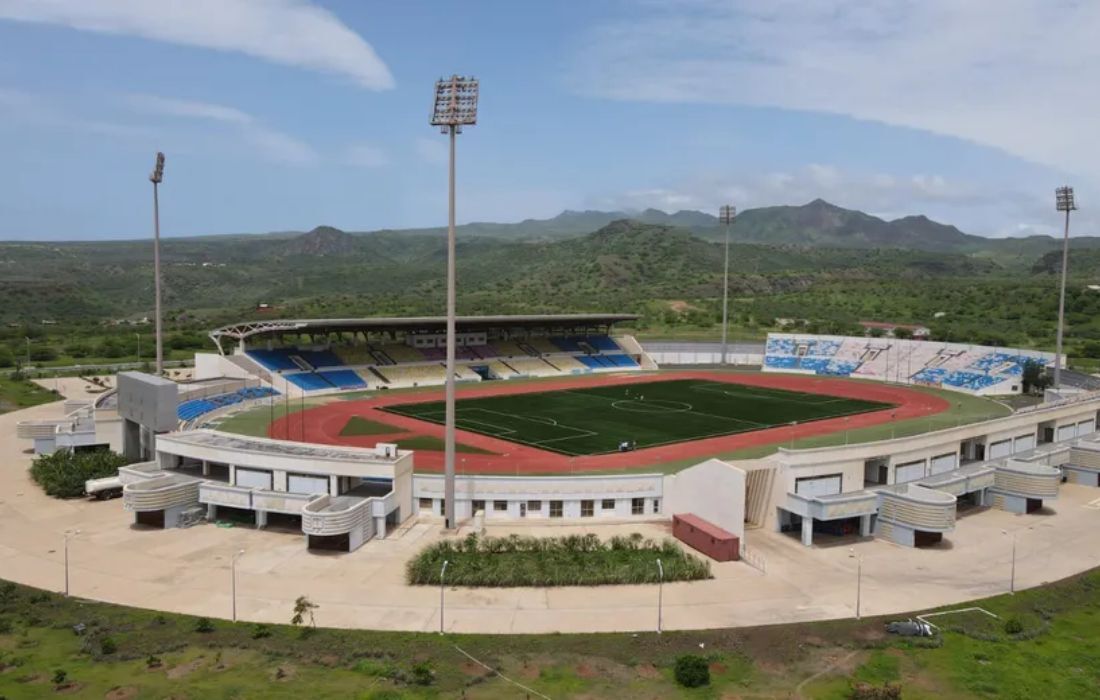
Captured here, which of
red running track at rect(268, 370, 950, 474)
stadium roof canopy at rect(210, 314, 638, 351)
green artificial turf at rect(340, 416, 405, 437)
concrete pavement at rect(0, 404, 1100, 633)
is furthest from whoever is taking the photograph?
stadium roof canopy at rect(210, 314, 638, 351)

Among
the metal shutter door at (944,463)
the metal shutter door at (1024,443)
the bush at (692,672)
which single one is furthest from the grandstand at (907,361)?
the bush at (692,672)

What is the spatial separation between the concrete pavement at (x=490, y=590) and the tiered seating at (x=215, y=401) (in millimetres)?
16855

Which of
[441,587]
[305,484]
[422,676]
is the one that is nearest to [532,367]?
[305,484]

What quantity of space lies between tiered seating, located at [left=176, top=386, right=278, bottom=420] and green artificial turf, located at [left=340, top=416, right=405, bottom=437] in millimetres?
10940

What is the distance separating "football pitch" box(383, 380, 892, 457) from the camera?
2370 inches

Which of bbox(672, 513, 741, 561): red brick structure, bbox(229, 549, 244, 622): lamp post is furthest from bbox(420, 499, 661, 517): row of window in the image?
bbox(229, 549, 244, 622): lamp post

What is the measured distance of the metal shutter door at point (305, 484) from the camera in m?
42.0

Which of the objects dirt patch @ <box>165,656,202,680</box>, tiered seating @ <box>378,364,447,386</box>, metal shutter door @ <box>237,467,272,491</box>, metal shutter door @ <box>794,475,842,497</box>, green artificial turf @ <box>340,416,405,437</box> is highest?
tiered seating @ <box>378,364,447,386</box>

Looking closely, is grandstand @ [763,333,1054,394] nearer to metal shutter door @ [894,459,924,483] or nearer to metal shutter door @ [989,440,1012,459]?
metal shutter door @ [989,440,1012,459]

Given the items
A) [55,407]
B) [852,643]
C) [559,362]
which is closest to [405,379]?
[559,362]

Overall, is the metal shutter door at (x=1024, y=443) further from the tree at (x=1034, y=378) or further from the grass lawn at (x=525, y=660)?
the tree at (x=1034, y=378)

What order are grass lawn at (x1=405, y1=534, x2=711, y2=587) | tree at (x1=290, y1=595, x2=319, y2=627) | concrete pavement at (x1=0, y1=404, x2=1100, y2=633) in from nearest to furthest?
1. tree at (x1=290, y1=595, x2=319, y2=627)
2. concrete pavement at (x1=0, y1=404, x2=1100, y2=633)
3. grass lawn at (x1=405, y1=534, x2=711, y2=587)

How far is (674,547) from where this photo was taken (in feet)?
122

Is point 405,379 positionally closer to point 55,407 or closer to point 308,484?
point 55,407
